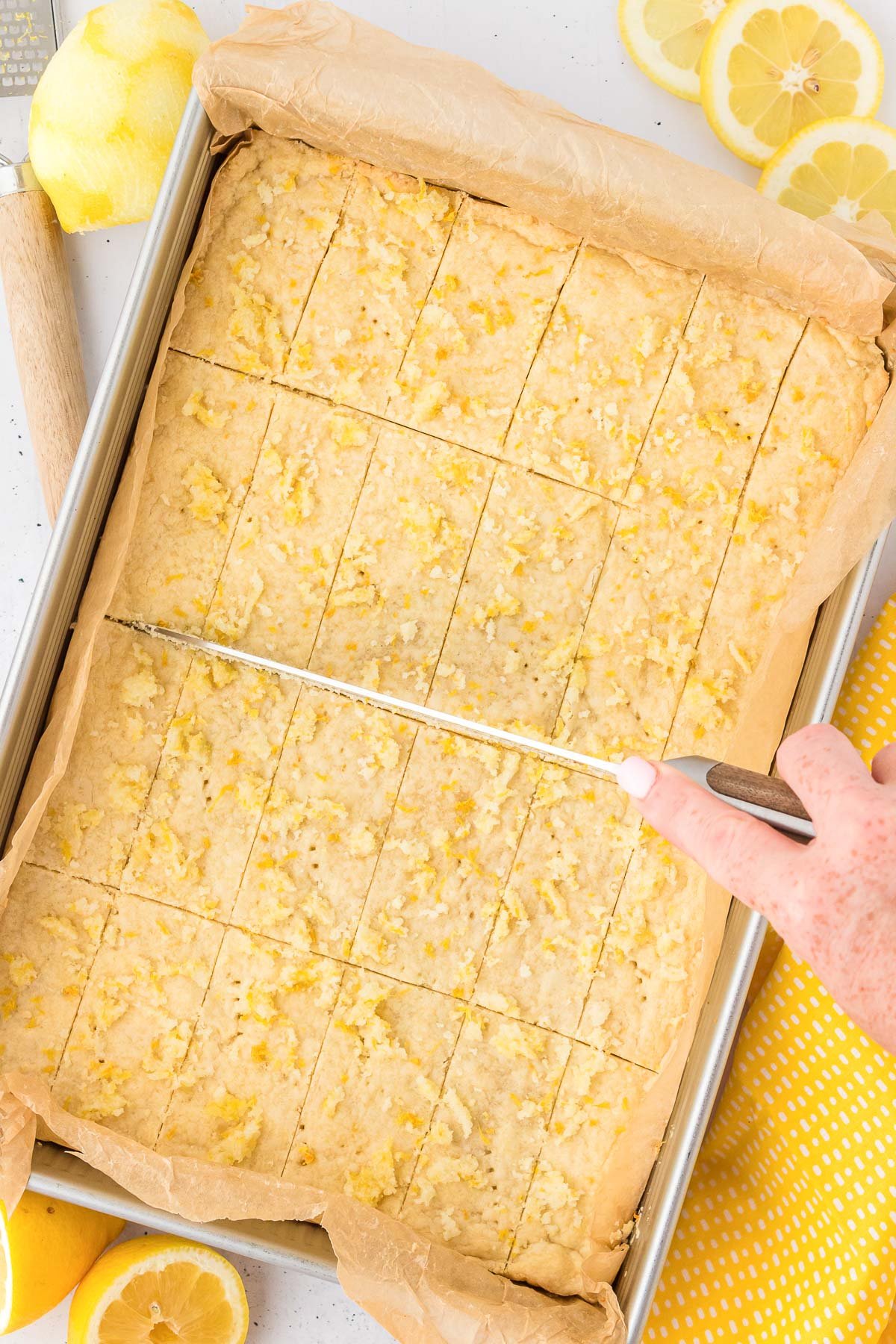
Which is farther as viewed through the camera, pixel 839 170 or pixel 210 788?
pixel 839 170

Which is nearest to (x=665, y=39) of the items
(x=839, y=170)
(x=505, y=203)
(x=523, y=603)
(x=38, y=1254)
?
(x=839, y=170)

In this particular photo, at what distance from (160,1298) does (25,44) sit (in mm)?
2766

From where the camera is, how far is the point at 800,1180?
2.33 metres

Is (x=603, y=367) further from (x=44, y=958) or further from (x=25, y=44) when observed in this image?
(x=44, y=958)

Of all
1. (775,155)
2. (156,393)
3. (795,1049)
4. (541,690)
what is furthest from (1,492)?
(795,1049)

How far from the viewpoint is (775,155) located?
Result: 7.79ft

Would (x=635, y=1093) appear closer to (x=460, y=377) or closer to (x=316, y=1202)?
(x=316, y=1202)

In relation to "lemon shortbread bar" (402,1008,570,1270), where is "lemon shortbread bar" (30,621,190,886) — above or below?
above

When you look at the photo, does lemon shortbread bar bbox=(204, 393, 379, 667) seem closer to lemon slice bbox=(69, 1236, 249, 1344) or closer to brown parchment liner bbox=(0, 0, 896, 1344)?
brown parchment liner bbox=(0, 0, 896, 1344)

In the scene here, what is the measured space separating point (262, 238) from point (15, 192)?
0.60m

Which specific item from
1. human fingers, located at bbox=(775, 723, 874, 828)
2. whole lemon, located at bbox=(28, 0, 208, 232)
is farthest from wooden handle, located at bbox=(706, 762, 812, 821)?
whole lemon, located at bbox=(28, 0, 208, 232)

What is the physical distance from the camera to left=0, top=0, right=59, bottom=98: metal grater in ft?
7.92

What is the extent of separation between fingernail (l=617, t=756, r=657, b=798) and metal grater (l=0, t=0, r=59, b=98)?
2.09 meters

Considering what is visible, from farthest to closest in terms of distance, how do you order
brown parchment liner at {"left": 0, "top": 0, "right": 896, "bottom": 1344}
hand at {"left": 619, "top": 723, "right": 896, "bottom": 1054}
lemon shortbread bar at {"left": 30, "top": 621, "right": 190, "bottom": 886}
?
lemon shortbread bar at {"left": 30, "top": 621, "right": 190, "bottom": 886} < brown parchment liner at {"left": 0, "top": 0, "right": 896, "bottom": 1344} < hand at {"left": 619, "top": 723, "right": 896, "bottom": 1054}
